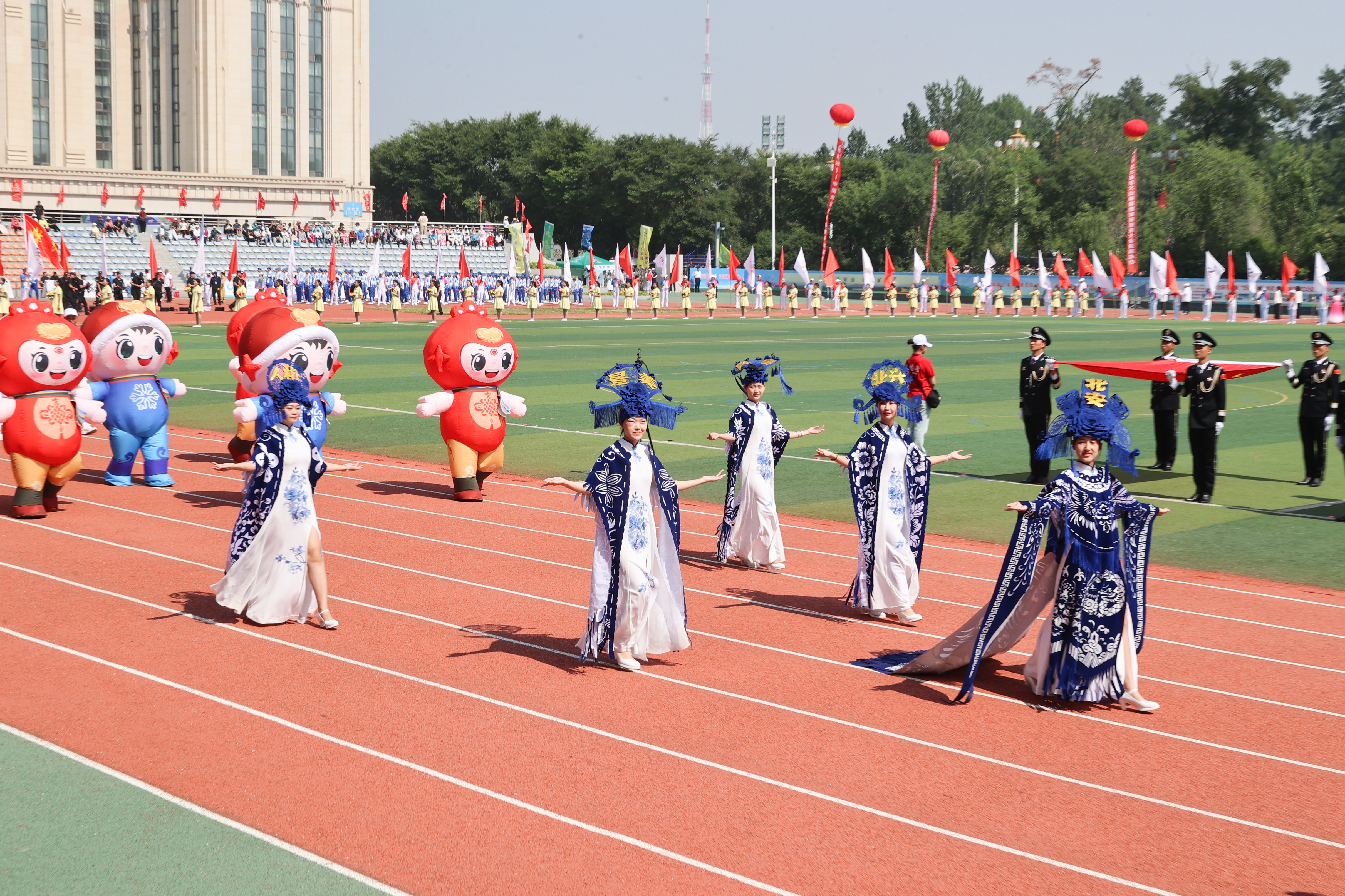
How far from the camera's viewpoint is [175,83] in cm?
7831

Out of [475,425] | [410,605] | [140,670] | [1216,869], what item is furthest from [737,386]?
[1216,869]

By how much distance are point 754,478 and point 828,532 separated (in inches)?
91.6

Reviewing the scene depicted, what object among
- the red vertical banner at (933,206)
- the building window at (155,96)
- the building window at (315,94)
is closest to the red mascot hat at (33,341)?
the red vertical banner at (933,206)

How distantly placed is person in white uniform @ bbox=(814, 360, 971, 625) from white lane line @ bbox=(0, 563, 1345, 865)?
3.75 feet

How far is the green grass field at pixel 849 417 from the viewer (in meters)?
13.7

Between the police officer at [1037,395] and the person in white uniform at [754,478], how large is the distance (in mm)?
5328

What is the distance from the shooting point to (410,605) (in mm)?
9938

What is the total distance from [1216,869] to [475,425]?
33.9 feet

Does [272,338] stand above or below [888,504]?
above

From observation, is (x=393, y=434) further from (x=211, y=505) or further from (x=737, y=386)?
(x=737, y=386)

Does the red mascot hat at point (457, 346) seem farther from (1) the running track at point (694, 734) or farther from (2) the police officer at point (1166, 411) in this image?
(2) the police officer at point (1166, 411)

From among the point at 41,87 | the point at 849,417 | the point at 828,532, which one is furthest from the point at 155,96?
the point at 828,532

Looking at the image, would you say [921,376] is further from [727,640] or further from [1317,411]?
[727,640]

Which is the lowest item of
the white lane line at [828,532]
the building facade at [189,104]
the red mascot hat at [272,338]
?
the white lane line at [828,532]
